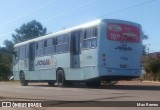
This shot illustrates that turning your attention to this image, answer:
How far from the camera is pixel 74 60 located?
21.5 m

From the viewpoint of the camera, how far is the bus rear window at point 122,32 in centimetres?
1953

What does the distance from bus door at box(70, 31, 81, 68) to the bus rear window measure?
223 centimetres

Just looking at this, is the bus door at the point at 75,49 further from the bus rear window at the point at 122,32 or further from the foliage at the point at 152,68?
the foliage at the point at 152,68

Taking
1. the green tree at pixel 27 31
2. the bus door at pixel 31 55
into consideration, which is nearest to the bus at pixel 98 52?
the bus door at pixel 31 55

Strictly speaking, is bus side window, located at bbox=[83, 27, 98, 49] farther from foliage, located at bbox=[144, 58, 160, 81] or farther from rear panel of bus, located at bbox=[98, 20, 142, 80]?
foliage, located at bbox=[144, 58, 160, 81]

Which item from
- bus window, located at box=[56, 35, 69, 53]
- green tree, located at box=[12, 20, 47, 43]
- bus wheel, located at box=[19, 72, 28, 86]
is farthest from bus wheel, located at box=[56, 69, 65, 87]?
green tree, located at box=[12, 20, 47, 43]

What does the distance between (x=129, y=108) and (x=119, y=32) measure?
9541 mm

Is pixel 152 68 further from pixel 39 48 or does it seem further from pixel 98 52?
pixel 98 52

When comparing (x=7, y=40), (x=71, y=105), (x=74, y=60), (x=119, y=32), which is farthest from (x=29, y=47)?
(x=7, y=40)

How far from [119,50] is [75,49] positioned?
277 cm

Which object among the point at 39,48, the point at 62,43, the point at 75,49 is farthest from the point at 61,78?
the point at 39,48

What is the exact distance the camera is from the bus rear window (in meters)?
19.5

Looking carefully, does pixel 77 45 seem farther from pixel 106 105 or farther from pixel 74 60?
pixel 106 105

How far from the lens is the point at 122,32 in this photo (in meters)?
19.8
